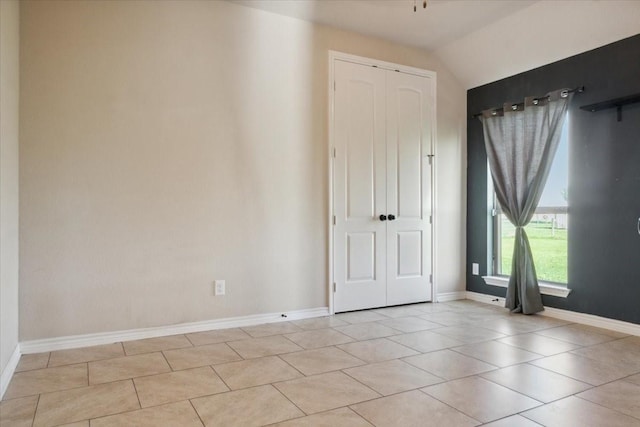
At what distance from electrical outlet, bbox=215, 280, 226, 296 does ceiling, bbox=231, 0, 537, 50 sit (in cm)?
241

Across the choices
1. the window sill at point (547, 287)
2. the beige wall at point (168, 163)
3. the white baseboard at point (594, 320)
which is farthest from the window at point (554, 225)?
the beige wall at point (168, 163)

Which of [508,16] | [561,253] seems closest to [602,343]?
[561,253]

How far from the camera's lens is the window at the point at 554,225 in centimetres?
400

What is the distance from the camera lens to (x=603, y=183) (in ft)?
12.0

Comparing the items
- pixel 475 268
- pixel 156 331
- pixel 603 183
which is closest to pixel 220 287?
pixel 156 331

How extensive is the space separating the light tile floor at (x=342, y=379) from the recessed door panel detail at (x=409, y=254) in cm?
94

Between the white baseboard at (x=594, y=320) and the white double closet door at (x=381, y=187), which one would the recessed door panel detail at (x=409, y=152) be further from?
the white baseboard at (x=594, y=320)

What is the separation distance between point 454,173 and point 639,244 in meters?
1.95

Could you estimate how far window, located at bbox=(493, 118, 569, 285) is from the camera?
4004 millimetres

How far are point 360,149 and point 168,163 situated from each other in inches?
73.1

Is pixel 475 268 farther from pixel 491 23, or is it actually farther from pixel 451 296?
pixel 491 23

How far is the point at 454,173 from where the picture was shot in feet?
16.1

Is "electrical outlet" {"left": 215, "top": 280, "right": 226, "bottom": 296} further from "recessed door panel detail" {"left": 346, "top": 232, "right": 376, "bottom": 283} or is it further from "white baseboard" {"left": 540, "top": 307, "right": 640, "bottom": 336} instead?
"white baseboard" {"left": 540, "top": 307, "right": 640, "bottom": 336}

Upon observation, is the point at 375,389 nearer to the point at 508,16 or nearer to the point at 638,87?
the point at 638,87
